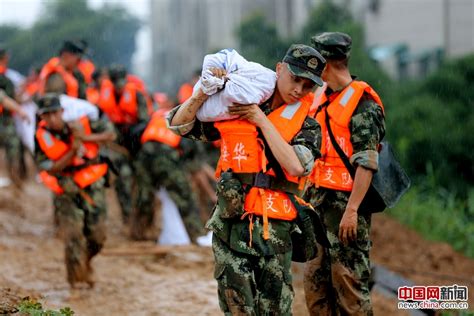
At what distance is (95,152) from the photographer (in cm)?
812

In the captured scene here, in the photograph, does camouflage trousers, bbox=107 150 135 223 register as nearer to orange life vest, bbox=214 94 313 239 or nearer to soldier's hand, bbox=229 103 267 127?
orange life vest, bbox=214 94 313 239

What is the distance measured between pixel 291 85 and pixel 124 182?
296 inches

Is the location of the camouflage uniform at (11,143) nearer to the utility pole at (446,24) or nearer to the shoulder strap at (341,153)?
the shoulder strap at (341,153)

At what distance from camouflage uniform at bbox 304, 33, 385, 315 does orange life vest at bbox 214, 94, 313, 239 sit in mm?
825

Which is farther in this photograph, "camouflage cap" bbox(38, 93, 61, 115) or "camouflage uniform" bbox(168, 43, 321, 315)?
"camouflage cap" bbox(38, 93, 61, 115)

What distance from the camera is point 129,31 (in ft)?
164

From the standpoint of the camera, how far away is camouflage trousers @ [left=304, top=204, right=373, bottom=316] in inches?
224

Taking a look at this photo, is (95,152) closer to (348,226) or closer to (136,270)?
(136,270)

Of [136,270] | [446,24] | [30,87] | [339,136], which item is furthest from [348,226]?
[446,24]

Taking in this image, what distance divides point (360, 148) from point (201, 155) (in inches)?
264

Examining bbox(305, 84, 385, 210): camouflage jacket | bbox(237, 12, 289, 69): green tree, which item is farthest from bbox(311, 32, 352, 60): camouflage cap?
bbox(237, 12, 289, 69): green tree

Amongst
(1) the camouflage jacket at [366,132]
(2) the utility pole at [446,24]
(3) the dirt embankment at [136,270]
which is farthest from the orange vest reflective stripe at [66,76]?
(2) the utility pole at [446,24]

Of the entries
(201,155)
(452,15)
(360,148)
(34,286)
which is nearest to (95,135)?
(34,286)

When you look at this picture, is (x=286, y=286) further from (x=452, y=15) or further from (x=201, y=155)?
(x=452, y=15)
